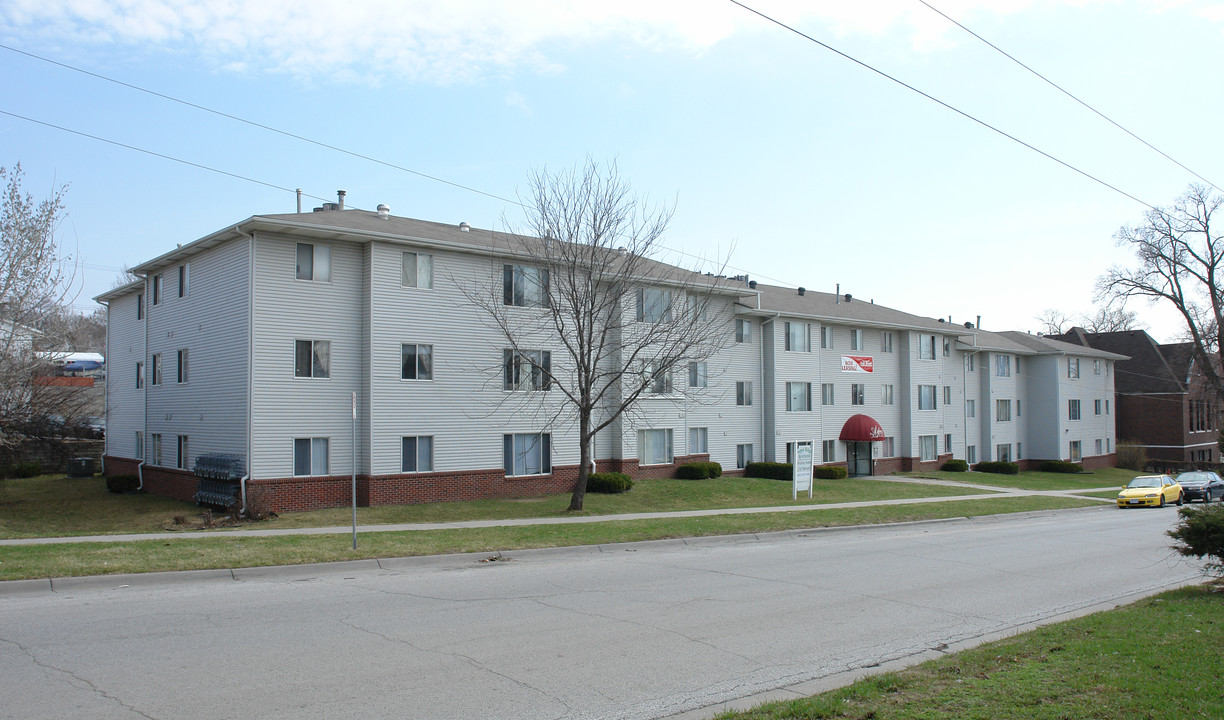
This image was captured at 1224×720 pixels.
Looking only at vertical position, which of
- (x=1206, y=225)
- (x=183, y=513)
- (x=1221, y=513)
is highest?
(x=1206, y=225)

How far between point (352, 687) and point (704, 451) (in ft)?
96.5

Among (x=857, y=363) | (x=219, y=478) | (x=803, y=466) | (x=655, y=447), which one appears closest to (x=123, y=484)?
(x=219, y=478)

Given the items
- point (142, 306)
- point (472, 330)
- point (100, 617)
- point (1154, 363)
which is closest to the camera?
point (100, 617)

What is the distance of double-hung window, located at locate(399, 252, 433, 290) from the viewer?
85.4ft

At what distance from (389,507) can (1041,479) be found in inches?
1531

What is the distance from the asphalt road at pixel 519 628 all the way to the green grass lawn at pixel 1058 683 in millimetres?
735

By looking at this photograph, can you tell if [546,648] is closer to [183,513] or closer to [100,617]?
[100,617]

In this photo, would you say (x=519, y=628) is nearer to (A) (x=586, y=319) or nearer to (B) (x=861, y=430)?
(A) (x=586, y=319)

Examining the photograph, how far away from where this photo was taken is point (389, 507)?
2456 cm

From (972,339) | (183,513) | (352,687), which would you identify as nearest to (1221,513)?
(352,687)

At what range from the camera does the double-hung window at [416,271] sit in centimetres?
2602

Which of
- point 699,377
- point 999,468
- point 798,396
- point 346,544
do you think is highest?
point 699,377

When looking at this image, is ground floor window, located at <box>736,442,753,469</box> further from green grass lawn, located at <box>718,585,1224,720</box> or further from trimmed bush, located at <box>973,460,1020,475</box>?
green grass lawn, located at <box>718,585,1224,720</box>

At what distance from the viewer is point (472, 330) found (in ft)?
90.5
